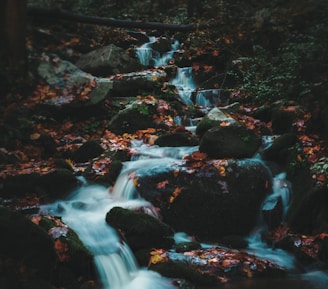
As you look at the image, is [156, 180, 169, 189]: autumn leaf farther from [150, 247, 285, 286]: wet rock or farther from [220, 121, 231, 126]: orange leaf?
[220, 121, 231, 126]: orange leaf

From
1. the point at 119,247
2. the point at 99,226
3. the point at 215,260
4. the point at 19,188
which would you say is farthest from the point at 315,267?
the point at 19,188

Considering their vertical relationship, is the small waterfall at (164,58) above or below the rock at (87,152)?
above

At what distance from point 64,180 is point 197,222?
252cm

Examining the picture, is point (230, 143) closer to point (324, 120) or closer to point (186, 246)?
point (324, 120)

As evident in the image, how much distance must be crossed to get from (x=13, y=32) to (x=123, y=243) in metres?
3.97

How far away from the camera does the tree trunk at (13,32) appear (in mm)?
6160

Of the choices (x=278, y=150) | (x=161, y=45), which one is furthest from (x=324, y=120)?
(x=161, y=45)

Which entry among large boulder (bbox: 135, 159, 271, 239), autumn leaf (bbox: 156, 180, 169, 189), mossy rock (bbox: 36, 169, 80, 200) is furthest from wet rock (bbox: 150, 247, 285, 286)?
mossy rock (bbox: 36, 169, 80, 200)

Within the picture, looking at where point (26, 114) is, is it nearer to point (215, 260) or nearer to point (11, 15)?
point (11, 15)

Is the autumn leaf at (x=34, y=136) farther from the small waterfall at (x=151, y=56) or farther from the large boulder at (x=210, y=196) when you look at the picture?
the small waterfall at (x=151, y=56)

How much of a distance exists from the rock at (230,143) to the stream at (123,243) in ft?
1.86

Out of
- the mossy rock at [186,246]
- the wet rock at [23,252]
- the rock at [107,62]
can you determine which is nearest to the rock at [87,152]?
the mossy rock at [186,246]

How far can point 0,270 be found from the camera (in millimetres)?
4082

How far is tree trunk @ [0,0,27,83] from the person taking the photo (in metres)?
6.16
